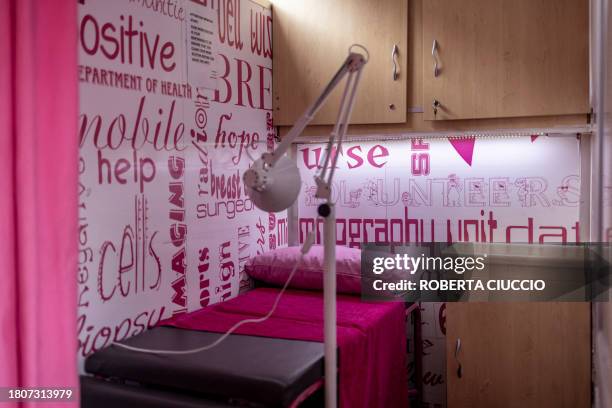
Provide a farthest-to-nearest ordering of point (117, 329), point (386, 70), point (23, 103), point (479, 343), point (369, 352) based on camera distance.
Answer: point (386, 70)
point (479, 343)
point (369, 352)
point (117, 329)
point (23, 103)

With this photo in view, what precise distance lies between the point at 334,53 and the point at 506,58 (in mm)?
786

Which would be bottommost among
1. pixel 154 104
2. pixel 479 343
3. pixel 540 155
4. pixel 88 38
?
pixel 479 343

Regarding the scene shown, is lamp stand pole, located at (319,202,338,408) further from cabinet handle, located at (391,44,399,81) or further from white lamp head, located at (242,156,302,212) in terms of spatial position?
cabinet handle, located at (391,44,399,81)

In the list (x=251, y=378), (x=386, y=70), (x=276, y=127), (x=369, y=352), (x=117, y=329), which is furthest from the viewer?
(x=276, y=127)

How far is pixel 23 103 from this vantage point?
4.75 feet

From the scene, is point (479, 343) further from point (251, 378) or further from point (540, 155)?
point (251, 378)

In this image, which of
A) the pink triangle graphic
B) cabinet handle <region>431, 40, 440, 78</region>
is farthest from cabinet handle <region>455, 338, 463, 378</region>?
cabinet handle <region>431, 40, 440, 78</region>

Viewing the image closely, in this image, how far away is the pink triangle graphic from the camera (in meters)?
2.91

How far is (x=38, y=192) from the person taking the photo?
4.99ft

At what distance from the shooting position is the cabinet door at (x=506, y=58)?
97.6 inches

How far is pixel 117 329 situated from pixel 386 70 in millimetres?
1626

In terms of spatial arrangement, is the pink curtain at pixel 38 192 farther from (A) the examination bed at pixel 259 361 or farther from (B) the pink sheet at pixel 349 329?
(B) the pink sheet at pixel 349 329

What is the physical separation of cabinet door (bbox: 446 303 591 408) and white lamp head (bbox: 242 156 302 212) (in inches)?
45.1

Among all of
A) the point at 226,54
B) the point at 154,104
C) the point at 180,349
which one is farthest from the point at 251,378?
the point at 226,54
